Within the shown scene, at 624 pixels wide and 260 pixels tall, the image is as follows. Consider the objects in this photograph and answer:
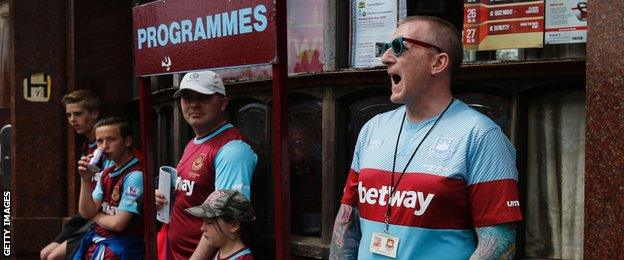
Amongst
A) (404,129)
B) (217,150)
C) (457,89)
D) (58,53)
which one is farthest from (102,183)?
(404,129)

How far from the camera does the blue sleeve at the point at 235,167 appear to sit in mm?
4891

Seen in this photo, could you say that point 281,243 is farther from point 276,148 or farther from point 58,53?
point 58,53

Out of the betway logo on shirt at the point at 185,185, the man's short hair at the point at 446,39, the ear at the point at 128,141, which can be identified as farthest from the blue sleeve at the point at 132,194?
the man's short hair at the point at 446,39

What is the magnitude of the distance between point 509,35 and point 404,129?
1.25 meters

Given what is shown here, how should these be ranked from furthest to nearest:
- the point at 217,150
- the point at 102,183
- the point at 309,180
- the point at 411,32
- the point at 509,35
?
the point at 102,183 < the point at 309,180 < the point at 217,150 < the point at 509,35 < the point at 411,32

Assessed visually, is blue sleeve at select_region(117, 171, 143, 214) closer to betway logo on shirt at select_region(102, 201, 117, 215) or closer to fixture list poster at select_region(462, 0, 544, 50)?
betway logo on shirt at select_region(102, 201, 117, 215)

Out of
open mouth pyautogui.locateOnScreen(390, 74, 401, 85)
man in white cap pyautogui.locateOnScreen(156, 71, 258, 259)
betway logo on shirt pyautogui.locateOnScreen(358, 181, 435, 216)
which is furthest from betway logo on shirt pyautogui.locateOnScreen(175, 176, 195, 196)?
open mouth pyautogui.locateOnScreen(390, 74, 401, 85)

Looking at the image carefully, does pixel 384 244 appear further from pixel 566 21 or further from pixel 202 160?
pixel 202 160

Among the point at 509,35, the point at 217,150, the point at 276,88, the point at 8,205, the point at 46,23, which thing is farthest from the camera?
the point at 8,205

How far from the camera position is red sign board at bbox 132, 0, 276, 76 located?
4.37 m

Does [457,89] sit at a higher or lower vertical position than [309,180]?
higher

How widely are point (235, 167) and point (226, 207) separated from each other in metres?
0.32

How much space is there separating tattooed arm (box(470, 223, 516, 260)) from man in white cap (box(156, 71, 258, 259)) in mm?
1901

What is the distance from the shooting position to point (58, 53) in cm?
812
